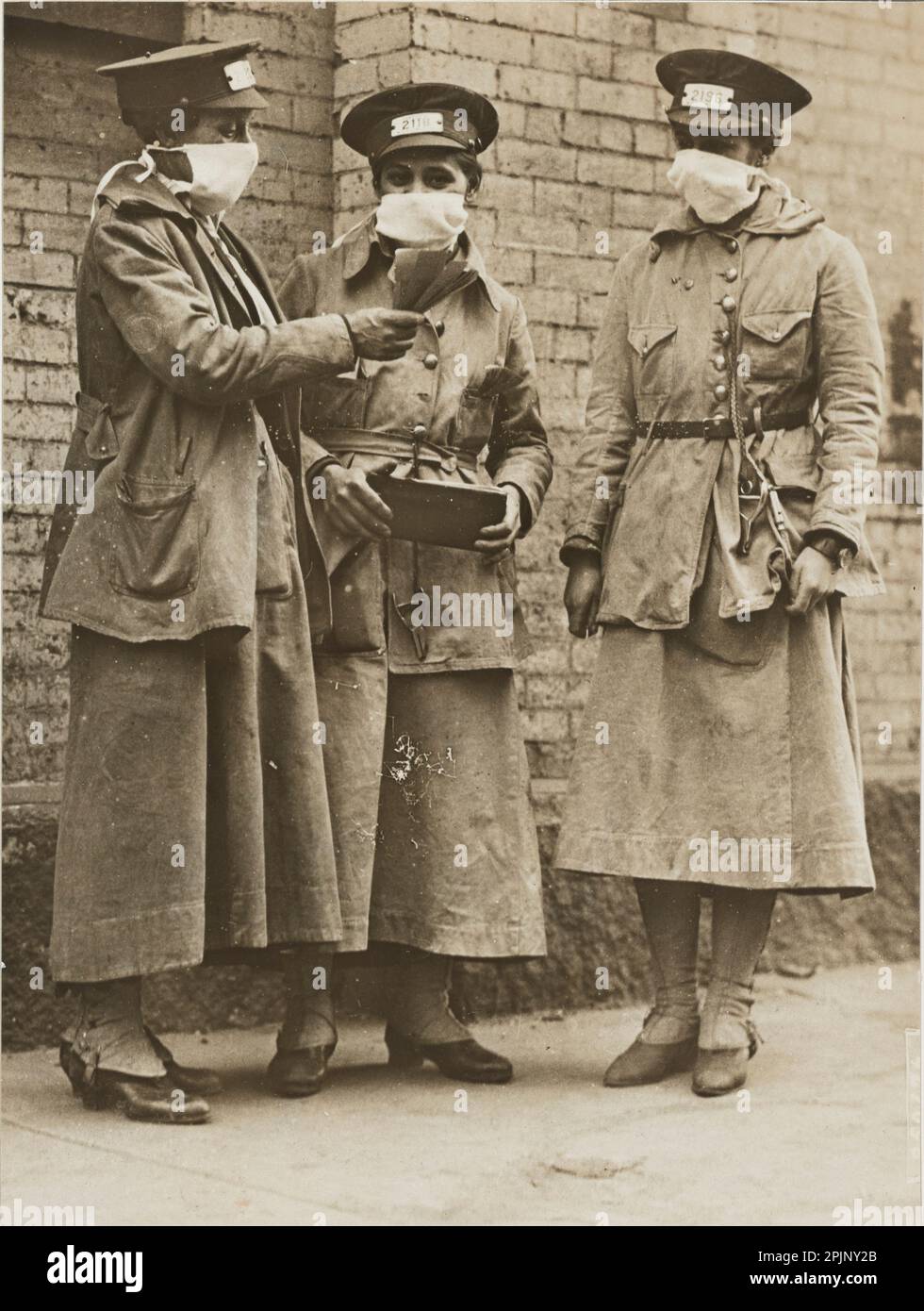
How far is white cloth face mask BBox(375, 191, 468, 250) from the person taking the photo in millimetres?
5465

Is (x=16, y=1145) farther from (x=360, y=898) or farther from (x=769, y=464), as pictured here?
(x=769, y=464)

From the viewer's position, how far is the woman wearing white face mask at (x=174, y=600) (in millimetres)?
4988

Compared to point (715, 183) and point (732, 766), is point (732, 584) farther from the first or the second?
point (715, 183)

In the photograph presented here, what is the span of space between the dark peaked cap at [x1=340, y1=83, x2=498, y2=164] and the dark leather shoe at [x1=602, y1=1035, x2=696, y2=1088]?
7.93ft

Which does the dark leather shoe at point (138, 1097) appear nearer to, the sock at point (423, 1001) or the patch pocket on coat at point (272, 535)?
the sock at point (423, 1001)

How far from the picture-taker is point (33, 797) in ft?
19.8

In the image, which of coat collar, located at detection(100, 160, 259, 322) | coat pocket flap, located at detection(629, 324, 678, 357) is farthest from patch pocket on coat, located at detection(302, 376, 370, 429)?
coat pocket flap, located at detection(629, 324, 678, 357)

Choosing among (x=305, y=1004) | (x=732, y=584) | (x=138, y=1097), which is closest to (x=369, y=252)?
(x=732, y=584)

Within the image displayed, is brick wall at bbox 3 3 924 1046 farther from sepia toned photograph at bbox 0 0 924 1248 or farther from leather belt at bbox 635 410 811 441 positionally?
leather belt at bbox 635 410 811 441

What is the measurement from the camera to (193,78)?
5109 mm

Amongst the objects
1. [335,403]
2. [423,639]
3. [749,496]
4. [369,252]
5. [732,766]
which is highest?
[369,252]

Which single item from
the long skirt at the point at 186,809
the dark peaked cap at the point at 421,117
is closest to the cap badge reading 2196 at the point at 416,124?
the dark peaked cap at the point at 421,117

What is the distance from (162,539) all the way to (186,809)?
25.4 inches
